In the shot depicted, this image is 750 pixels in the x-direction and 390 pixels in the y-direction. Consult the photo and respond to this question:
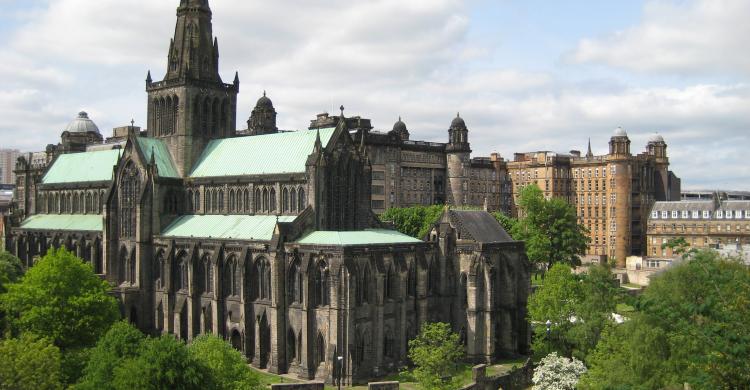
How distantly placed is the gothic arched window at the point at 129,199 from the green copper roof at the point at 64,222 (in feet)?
18.6

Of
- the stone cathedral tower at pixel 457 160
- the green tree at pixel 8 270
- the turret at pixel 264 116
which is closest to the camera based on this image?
the green tree at pixel 8 270

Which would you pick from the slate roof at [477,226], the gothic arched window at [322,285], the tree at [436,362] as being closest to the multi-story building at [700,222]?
the slate roof at [477,226]

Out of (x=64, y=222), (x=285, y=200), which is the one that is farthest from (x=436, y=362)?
(x=64, y=222)

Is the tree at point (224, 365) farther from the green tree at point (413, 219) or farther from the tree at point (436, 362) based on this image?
the green tree at point (413, 219)

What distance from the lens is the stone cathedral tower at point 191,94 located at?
3255 inches

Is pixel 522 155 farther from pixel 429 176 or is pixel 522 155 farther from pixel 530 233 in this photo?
pixel 530 233

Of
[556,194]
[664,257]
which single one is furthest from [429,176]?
[664,257]

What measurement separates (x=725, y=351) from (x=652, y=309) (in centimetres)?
316

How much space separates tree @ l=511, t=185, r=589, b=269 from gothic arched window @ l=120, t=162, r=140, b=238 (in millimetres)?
50354

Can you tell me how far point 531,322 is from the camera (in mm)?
70062

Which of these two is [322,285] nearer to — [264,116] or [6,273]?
[6,273]

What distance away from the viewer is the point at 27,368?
43.3m

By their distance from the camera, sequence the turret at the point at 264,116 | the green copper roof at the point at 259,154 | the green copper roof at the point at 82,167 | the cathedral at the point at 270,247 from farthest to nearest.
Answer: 1. the turret at the point at 264,116
2. the green copper roof at the point at 82,167
3. the green copper roof at the point at 259,154
4. the cathedral at the point at 270,247

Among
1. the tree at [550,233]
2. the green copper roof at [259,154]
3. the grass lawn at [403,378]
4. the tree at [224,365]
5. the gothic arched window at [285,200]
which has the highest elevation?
the green copper roof at [259,154]
